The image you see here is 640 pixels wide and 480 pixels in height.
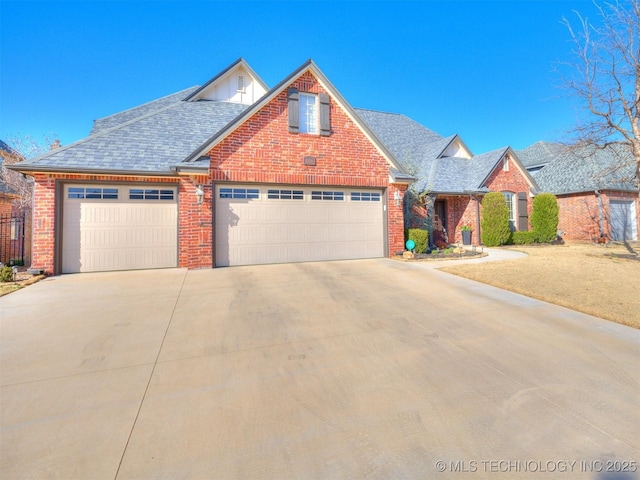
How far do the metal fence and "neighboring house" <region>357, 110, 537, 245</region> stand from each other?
16468 mm

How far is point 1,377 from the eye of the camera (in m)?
3.11

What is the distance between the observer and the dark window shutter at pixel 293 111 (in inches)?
401

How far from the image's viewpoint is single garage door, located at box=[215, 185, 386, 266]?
31.6ft

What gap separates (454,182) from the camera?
52.5 feet

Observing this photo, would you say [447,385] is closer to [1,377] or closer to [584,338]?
[584,338]

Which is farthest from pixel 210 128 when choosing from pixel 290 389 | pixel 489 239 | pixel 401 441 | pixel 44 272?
pixel 489 239

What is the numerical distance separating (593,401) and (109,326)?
6.15 m

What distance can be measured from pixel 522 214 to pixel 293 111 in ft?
48.0

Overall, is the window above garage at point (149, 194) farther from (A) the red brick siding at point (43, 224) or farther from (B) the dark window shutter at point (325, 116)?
(B) the dark window shutter at point (325, 116)

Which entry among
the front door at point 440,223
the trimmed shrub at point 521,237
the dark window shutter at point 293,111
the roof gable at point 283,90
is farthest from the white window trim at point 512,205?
the dark window shutter at point 293,111

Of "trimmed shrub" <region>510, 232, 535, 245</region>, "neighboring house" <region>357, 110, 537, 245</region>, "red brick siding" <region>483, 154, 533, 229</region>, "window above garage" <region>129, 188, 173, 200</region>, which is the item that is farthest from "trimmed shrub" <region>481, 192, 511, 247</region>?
"window above garage" <region>129, 188, 173, 200</region>

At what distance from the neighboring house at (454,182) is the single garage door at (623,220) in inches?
185

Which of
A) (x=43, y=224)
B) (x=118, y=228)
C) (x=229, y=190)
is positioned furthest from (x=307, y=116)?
(x=43, y=224)

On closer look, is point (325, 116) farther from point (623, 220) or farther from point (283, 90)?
point (623, 220)
